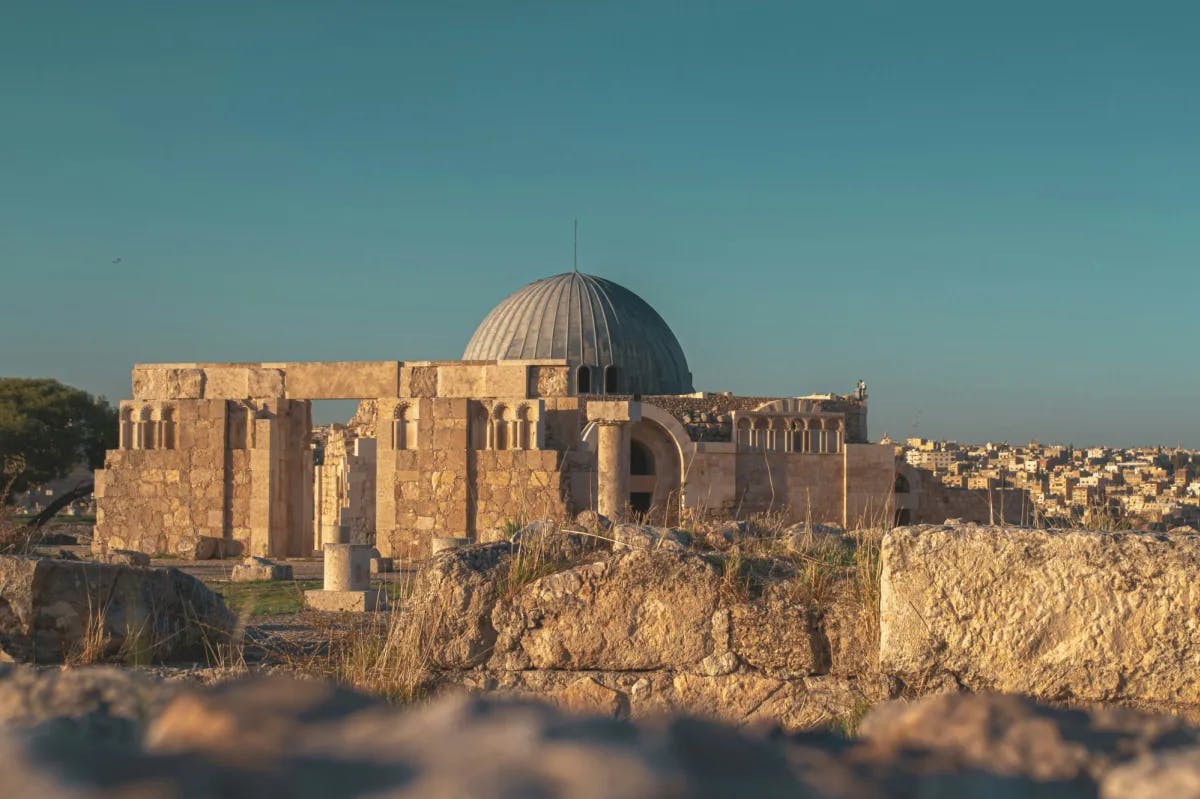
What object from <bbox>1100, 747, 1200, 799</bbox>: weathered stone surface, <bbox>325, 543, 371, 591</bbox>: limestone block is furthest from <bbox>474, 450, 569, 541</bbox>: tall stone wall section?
<bbox>1100, 747, 1200, 799</bbox>: weathered stone surface

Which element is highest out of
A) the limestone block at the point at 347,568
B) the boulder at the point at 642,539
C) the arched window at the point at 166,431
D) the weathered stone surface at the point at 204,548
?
the arched window at the point at 166,431

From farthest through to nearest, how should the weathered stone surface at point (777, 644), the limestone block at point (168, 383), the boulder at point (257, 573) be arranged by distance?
1. the limestone block at point (168, 383)
2. the boulder at point (257, 573)
3. the weathered stone surface at point (777, 644)

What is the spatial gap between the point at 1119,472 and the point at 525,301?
107 feet

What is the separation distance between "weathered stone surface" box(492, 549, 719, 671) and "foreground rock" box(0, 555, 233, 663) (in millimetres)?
1354

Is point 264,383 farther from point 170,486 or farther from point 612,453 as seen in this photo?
point 612,453

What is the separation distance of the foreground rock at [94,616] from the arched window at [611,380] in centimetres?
3052

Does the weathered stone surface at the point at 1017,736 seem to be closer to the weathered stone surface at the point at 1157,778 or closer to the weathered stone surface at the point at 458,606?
the weathered stone surface at the point at 1157,778

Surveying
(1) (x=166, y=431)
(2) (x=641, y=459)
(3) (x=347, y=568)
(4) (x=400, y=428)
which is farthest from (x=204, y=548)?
(2) (x=641, y=459)

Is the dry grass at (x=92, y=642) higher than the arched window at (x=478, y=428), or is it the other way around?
the arched window at (x=478, y=428)

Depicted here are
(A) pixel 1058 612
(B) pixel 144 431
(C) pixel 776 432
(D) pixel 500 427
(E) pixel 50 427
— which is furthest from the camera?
(E) pixel 50 427

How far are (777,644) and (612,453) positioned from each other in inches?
561

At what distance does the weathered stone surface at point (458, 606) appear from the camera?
15.0 feet

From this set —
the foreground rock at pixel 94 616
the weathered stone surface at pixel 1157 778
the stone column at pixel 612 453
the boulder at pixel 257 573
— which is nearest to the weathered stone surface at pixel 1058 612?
the foreground rock at pixel 94 616

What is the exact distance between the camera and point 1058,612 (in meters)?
3.86
